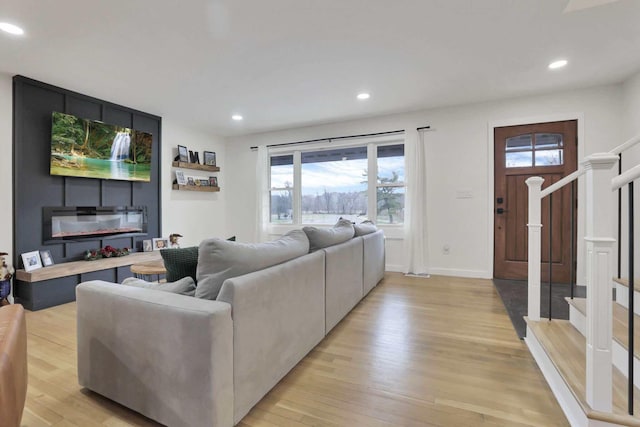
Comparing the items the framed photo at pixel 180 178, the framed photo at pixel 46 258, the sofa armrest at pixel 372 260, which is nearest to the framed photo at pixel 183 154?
the framed photo at pixel 180 178

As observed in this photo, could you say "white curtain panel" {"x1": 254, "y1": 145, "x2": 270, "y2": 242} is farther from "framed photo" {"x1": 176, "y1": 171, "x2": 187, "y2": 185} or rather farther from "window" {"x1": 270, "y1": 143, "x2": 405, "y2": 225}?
"framed photo" {"x1": 176, "y1": 171, "x2": 187, "y2": 185}

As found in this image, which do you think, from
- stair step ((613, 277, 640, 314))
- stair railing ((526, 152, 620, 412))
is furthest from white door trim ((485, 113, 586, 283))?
stair railing ((526, 152, 620, 412))

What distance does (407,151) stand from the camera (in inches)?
178

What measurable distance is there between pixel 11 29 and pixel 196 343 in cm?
303

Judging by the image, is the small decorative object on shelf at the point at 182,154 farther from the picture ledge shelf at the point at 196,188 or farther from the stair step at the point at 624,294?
the stair step at the point at 624,294

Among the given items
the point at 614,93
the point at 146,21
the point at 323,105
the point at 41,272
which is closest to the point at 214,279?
the point at 146,21

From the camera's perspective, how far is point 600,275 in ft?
3.93

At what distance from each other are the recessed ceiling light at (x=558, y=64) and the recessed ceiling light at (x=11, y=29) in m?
4.83

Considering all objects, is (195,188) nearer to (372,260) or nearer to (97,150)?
(97,150)

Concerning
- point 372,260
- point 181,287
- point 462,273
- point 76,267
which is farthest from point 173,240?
point 462,273

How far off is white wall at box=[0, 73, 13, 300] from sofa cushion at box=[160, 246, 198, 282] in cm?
284

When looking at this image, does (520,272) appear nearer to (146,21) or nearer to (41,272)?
(146,21)

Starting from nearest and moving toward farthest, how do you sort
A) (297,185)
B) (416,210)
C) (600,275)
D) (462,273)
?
(600,275) < (462,273) < (416,210) < (297,185)

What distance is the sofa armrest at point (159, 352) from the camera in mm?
1237
